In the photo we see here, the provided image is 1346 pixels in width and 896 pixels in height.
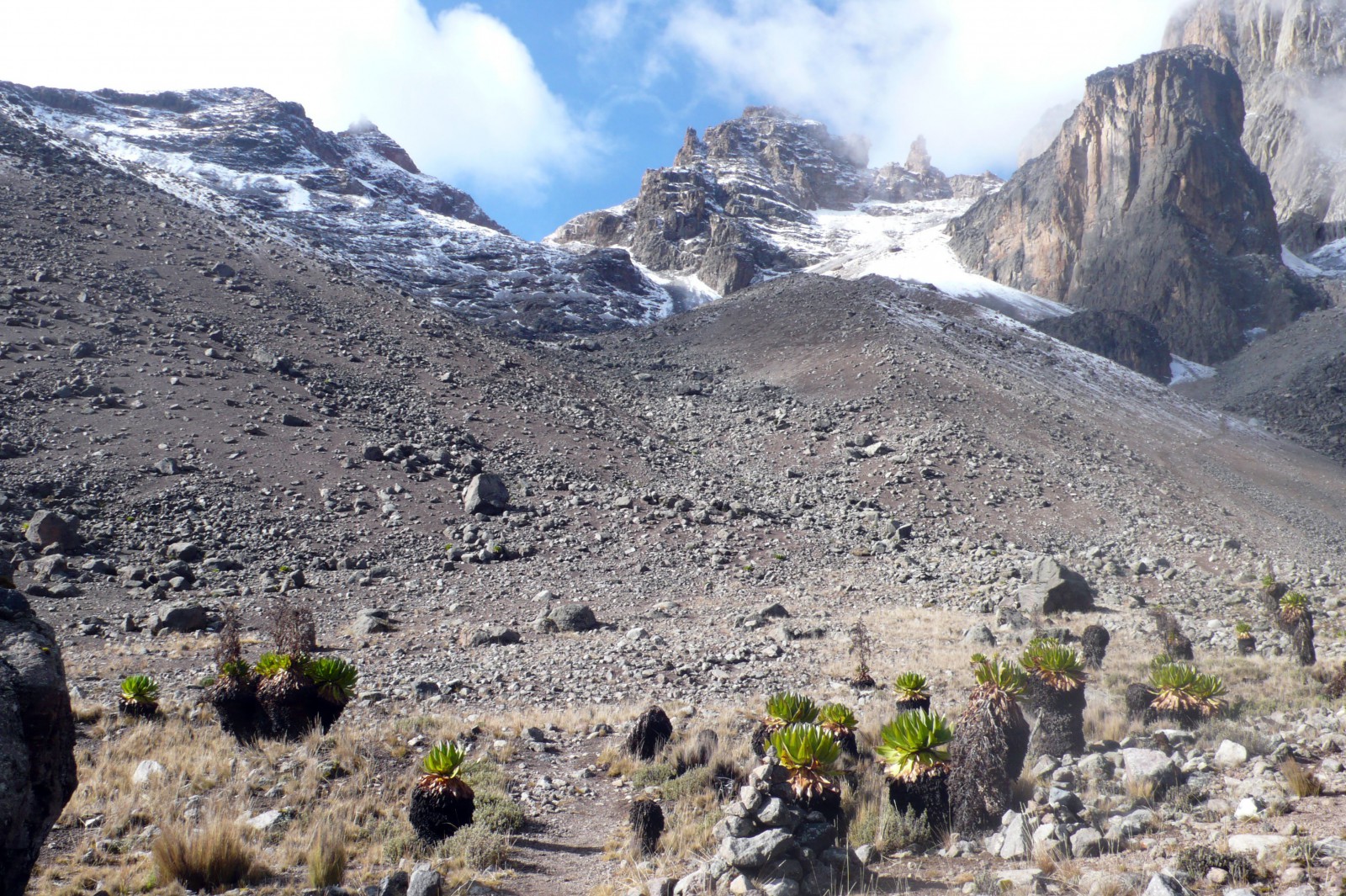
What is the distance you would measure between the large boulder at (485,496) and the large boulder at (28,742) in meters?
16.1

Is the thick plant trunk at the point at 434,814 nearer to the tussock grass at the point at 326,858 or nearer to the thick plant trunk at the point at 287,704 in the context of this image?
the tussock grass at the point at 326,858

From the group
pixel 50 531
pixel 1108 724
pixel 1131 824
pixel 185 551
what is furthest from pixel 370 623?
pixel 1131 824

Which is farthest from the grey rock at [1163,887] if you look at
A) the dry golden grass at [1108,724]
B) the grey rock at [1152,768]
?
the dry golden grass at [1108,724]

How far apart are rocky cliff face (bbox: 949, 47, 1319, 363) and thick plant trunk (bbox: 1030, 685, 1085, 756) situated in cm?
7706

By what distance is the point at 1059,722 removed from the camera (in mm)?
8781

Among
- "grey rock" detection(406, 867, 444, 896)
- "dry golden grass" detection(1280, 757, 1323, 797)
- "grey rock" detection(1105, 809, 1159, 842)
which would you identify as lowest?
"grey rock" detection(406, 867, 444, 896)

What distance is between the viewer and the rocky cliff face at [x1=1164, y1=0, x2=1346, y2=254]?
90938 millimetres

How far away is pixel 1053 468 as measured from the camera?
92.3 ft

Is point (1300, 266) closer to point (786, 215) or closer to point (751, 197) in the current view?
point (786, 215)

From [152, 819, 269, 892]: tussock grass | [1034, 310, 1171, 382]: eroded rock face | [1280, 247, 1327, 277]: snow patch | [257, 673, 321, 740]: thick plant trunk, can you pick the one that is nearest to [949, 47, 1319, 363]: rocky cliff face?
[1280, 247, 1327, 277]: snow patch

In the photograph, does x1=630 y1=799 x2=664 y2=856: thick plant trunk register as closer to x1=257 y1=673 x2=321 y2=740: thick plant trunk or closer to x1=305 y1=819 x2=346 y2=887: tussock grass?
x1=305 y1=819 x2=346 y2=887: tussock grass

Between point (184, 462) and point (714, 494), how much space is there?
15.3 meters

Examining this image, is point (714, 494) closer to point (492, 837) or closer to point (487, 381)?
point (487, 381)

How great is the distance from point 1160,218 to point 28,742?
306 feet
